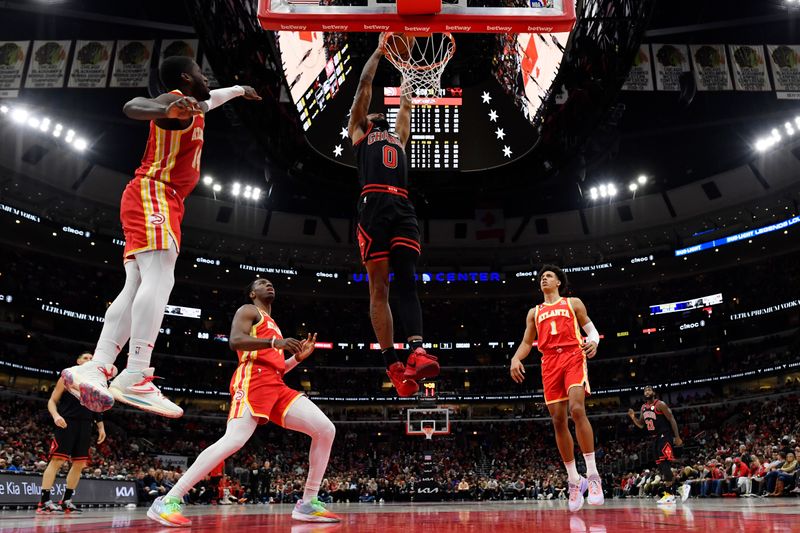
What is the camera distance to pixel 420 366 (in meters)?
4.85

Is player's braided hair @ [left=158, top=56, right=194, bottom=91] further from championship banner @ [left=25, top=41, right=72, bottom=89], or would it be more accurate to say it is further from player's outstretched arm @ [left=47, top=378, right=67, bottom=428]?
championship banner @ [left=25, top=41, right=72, bottom=89]

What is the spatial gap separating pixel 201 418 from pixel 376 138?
111 feet

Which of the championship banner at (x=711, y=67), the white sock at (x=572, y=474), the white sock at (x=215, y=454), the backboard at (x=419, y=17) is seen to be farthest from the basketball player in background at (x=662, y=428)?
the championship banner at (x=711, y=67)

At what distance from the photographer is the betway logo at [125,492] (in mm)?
14879

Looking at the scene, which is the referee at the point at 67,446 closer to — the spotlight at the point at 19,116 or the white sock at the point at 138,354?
the white sock at the point at 138,354

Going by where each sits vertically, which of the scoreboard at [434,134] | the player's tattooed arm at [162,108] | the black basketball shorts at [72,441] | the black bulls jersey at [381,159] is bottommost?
the black basketball shorts at [72,441]

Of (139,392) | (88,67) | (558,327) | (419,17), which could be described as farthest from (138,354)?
(88,67)

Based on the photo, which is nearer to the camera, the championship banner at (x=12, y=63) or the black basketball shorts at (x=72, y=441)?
the black basketball shorts at (x=72, y=441)

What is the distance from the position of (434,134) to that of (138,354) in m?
14.5

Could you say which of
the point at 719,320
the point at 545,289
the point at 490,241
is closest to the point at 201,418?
the point at 490,241

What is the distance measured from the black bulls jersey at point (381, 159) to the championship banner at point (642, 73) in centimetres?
1366

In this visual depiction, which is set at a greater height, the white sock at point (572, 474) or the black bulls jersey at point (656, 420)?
the black bulls jersey at point (656, 420)

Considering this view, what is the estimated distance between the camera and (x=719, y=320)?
35219mm

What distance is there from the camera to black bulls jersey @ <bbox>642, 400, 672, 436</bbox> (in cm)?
1135
